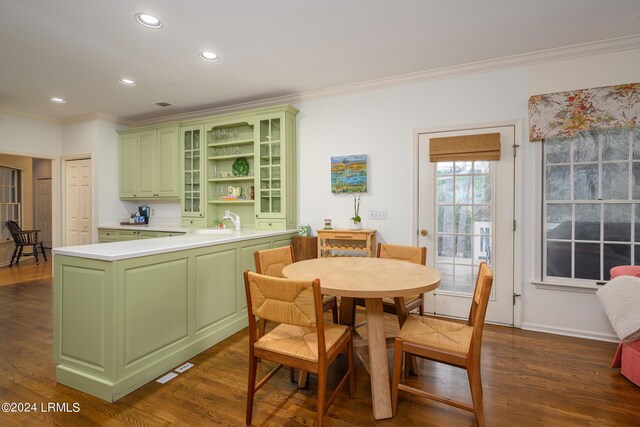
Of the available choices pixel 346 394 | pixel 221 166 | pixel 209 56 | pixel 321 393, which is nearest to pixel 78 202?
pixel 221 166

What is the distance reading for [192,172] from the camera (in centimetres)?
452

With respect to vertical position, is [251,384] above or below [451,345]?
below

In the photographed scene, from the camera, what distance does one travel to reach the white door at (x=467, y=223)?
10.1ft

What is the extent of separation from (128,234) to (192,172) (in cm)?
133

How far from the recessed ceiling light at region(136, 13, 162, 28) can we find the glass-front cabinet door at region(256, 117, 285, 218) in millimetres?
1642

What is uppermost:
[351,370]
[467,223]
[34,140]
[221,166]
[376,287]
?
[34,140]

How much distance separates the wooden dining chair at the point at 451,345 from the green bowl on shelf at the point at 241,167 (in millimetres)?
3104

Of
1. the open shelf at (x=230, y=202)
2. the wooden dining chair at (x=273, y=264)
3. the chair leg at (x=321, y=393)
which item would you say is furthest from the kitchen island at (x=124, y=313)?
the open shelf at (x=230, y=202)

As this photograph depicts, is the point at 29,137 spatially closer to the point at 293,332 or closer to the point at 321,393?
the point at 293,332

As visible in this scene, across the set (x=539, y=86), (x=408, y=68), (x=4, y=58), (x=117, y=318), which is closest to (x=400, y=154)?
(x=408, y=68)

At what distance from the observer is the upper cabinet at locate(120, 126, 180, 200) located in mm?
4594

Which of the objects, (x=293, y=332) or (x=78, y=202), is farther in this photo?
(x=78, y=202)

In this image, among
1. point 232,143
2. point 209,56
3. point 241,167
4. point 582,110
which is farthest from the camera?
point 241,167

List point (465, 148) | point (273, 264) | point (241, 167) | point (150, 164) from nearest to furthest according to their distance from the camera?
point (273, 264), point (465, 148), point (241, 167), point (150, 164)
